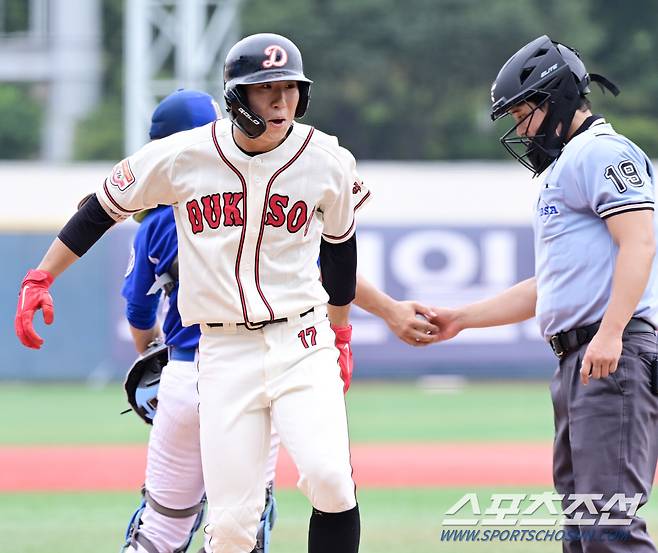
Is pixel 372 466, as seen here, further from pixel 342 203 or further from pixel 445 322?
pixel 342 203

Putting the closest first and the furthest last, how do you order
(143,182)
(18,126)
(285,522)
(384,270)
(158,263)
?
(143,182)
(158,263)
(285,522)
(384,270)
(18,126)

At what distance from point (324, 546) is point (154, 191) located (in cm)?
152

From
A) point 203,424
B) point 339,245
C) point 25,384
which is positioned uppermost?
point 339,245

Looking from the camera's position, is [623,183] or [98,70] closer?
[623,183]

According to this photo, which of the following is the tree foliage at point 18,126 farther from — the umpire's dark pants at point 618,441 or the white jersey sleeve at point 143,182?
the umpire's dark pants at point 618,441

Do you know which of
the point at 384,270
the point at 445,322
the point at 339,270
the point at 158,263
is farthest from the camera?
the point at 384,270

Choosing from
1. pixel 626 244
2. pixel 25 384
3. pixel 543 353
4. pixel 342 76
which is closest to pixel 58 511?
pixel 626 244

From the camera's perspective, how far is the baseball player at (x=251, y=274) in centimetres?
494

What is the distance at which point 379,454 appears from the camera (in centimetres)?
1114

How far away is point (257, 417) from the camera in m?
4.98

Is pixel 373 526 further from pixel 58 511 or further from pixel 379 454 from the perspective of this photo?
pixel 379 454

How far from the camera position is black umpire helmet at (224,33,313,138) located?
16.2ft

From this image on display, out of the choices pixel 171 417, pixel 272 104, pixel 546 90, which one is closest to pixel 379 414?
pixel 171 417

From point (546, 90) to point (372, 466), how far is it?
5.66 m
